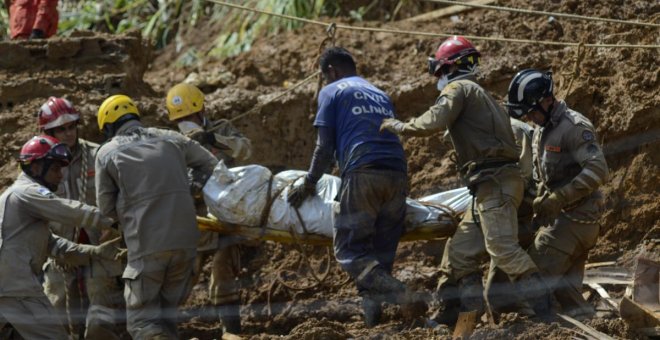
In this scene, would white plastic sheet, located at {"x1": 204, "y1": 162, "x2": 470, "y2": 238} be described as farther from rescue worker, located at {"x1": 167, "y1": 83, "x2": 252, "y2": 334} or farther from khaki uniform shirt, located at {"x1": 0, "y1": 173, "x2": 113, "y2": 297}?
khaki uniform shirt, located at {"x1": 0, "y1": 173, "x2": 113, "y2": 297}

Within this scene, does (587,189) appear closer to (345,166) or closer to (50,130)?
(345,166)

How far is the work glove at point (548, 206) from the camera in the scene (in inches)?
364

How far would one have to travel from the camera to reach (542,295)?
9234 mm

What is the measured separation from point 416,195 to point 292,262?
1.26m

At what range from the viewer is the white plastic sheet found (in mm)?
9836

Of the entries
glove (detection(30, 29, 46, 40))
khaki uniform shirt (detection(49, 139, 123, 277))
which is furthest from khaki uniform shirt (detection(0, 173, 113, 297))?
glove (detection(30, 29, 46, 40))

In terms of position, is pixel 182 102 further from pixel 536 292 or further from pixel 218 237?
pixel 536 292

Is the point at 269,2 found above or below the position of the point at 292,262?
above

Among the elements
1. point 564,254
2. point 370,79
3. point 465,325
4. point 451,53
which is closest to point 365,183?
point 451,53

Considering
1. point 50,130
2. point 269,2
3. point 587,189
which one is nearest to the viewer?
point 587,189

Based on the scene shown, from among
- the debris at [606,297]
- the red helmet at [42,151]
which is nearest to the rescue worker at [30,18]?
the red helmet at [42,151]

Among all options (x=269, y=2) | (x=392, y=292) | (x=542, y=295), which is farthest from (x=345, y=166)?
(x=269, y=2)

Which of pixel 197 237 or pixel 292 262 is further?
pixel 292 262

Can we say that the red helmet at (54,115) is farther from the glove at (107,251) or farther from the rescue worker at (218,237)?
the glove at (107,251)
